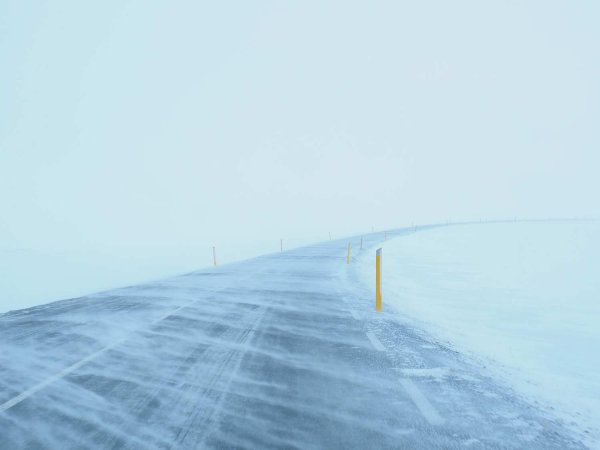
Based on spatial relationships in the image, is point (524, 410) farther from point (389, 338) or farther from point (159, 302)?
point (159, 302)

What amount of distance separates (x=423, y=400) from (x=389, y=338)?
2200 millimetres

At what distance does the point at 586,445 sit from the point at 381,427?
5.76 ft

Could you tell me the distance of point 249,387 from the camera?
13.4ft

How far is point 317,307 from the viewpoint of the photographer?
8.29m

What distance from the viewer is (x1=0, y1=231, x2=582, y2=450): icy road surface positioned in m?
3.14

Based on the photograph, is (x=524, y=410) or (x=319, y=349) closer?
(x=524, y=410)

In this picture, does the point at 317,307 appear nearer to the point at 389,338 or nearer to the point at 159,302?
the point at 389,338

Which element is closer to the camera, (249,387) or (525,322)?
(249,387)

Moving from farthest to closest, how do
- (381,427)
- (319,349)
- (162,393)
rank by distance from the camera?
1. (319,349)
2. (162,393)
3. (381,427)

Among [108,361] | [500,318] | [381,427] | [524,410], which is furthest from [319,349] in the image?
[500,318]

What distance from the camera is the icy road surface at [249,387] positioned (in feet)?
10.3

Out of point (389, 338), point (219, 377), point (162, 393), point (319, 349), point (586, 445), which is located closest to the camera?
point (586, 445)

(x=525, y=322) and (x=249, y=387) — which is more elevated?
(x=249, y=387)

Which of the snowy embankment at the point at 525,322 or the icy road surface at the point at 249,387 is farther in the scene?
the snowy embankment at the point at 525,322
